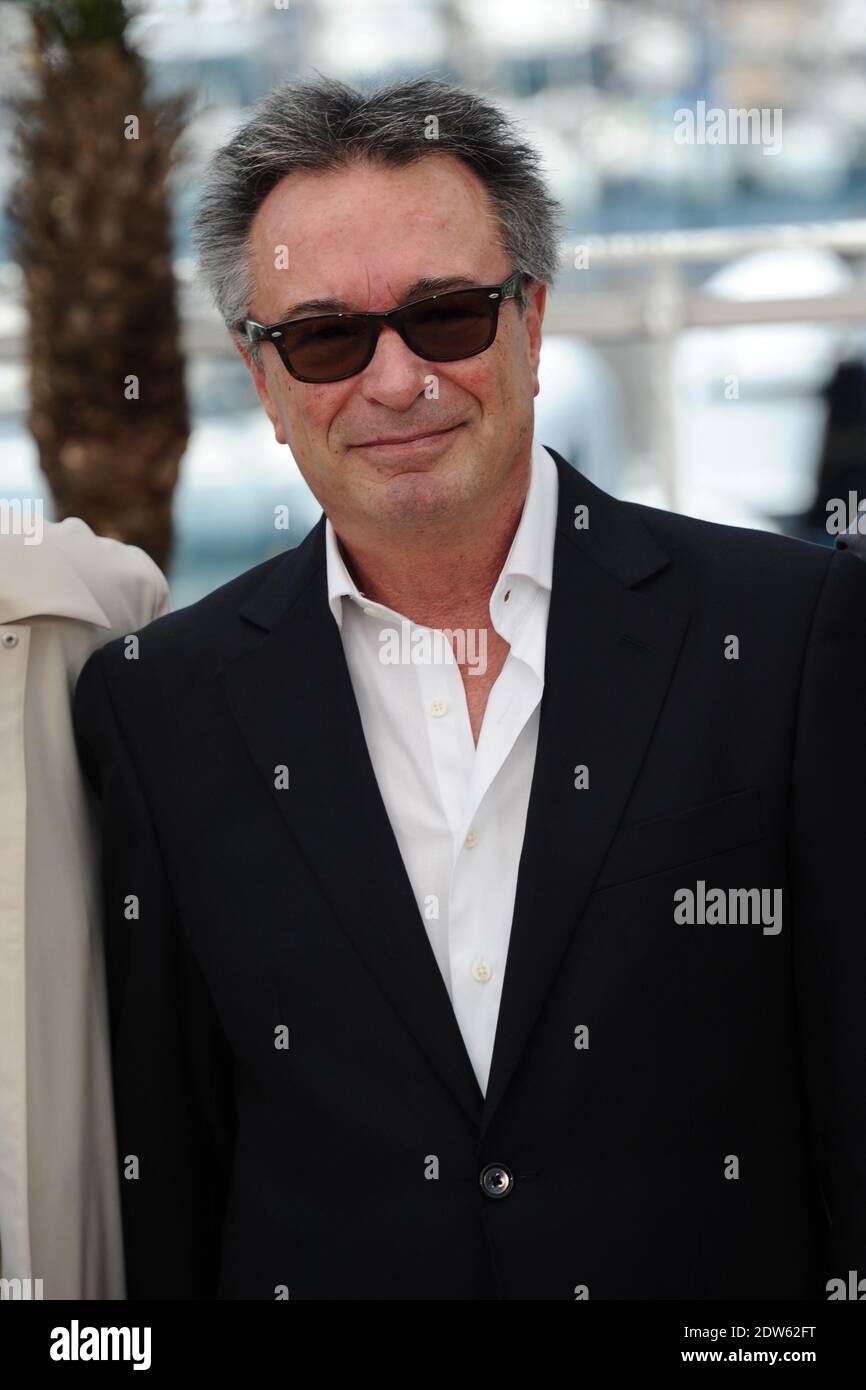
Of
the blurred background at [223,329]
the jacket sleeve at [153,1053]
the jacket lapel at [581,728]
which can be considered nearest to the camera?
the jacket lapel at [581,728]

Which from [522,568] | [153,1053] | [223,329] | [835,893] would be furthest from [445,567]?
[223,329]

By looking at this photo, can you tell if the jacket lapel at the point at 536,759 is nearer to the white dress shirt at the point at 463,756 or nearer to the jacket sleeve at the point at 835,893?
the white dress shirt at the point at 463,756

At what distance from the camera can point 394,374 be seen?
2.08 m

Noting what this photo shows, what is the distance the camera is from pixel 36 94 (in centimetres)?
505

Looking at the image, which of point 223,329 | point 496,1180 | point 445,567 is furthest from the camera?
point 223,329

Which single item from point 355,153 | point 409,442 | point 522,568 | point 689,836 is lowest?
point 689,836

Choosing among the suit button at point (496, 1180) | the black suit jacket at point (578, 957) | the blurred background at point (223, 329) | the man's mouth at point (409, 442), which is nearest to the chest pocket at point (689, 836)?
the black suit jacket at point (578, 957)

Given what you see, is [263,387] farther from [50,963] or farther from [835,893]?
[835,893]

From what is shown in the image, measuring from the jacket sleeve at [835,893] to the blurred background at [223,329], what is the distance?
2.57 feet

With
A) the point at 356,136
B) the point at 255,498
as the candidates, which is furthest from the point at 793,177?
the point at 356,136

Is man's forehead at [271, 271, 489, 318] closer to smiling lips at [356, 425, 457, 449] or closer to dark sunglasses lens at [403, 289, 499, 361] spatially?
dark sunglasses lens at [403, 289, 499, 361]

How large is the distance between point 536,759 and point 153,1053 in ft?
2.26

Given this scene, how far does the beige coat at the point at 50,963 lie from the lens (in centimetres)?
212

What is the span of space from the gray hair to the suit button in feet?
3.74
